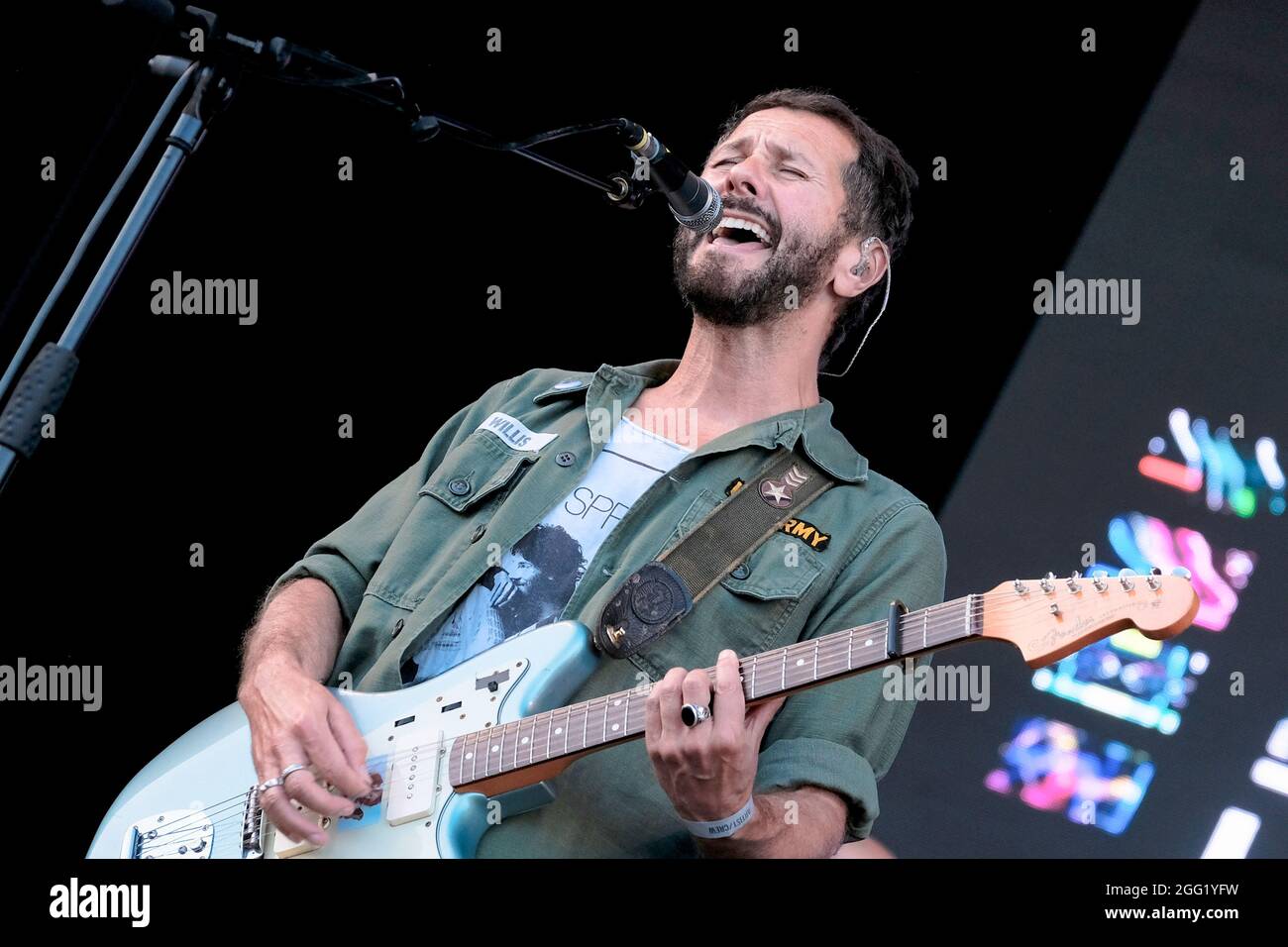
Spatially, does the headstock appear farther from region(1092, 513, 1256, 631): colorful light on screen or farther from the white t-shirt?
region(1092, 513, 1256, 631): colorful light on screen

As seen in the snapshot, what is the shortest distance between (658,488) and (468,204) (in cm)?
103

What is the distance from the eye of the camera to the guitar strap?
2.24 m

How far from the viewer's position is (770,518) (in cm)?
243

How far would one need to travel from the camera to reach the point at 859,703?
2.23 meters

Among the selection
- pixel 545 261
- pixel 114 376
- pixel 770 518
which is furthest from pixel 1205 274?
pixel 114 376

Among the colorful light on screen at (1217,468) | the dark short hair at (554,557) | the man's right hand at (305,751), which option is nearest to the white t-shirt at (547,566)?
the dark short hair at (554,557)

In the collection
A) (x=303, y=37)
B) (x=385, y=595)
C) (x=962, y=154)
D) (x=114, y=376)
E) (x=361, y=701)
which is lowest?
(x=361, y=701)

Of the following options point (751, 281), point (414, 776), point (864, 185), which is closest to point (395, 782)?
point (414, 776)

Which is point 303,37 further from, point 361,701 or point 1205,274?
point 1205,274

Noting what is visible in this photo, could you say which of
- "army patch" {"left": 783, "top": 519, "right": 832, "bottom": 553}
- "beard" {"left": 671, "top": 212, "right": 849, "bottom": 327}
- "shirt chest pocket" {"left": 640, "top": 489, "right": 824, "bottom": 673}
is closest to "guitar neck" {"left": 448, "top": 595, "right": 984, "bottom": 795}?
"shirt chest pocket" {"left": 640, "top": 489, "right": 824, "bottom": 673}

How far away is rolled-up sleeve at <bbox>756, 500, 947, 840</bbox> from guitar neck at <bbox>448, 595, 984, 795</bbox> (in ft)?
0.76

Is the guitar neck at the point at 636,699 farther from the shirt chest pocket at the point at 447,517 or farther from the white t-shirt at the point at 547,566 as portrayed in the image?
the shirt chest pocket at the point at 447,517

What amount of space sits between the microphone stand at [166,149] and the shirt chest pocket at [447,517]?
99 cm

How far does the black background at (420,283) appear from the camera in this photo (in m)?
2.97
